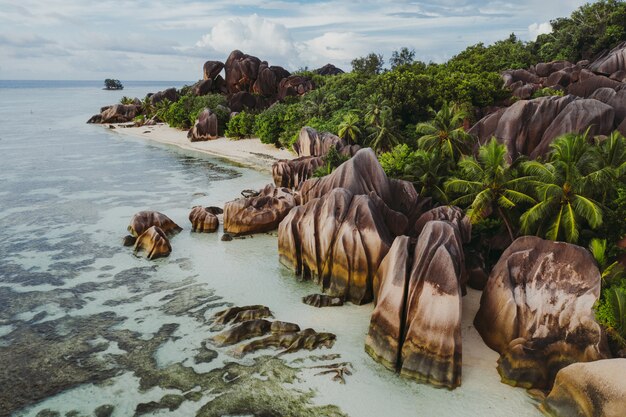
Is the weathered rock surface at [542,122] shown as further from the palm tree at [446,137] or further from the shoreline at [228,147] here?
the shoreline at [228,147]

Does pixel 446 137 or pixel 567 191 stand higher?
pixel 446 137

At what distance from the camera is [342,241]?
19.7m

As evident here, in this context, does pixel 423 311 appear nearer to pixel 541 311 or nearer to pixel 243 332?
pixel 541 311

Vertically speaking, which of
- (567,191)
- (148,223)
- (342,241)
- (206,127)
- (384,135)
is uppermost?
(384,135)

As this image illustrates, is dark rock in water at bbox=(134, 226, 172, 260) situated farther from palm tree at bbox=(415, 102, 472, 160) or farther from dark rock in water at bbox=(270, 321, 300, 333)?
palm tree at bbox=(415, 102, 472, 160)

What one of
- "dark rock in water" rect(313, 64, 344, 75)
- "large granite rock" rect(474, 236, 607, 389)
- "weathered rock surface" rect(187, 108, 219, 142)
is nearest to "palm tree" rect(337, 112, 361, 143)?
"large granite rock" rect(474, 236, 607, 389)

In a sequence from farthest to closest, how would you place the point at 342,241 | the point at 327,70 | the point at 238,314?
the point at 327,70 < the point at 342,241 < the point at 238,314

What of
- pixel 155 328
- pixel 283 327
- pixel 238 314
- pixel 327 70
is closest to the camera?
pixel 283 327

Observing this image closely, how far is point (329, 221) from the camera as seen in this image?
20594mm

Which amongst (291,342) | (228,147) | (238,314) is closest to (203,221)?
(238,314)

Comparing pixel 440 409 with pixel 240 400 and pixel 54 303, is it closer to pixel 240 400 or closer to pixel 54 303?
pixel 240 400

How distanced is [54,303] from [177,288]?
215 inches

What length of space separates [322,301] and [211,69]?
6741 centimetres

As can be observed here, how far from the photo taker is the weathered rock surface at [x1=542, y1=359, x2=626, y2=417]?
459 inches
